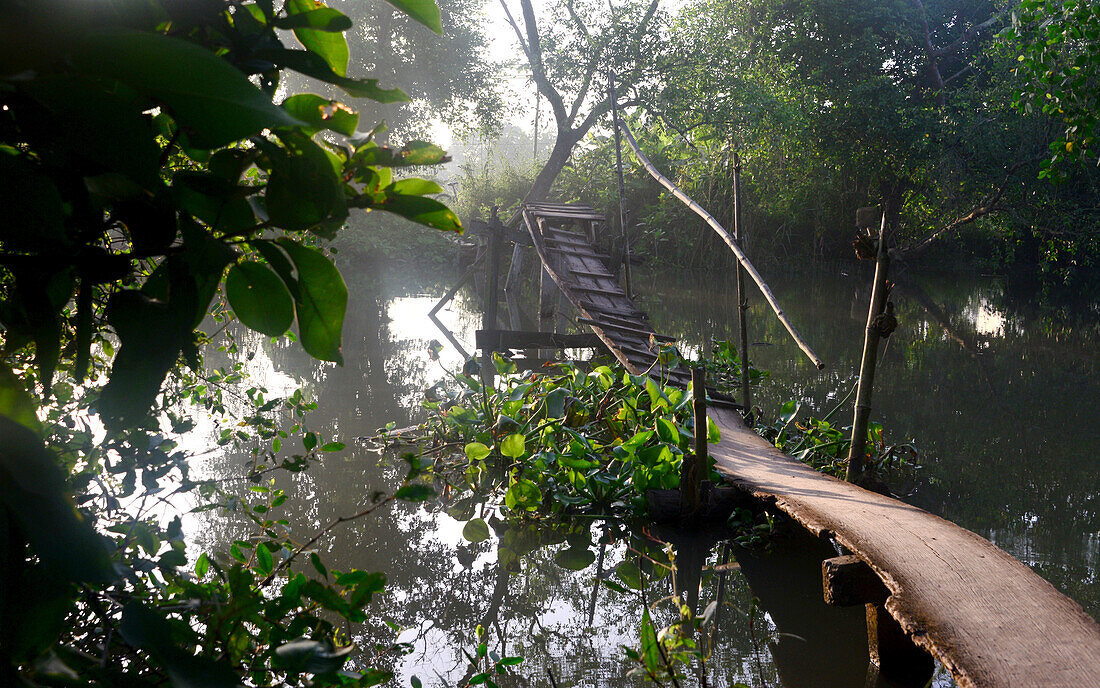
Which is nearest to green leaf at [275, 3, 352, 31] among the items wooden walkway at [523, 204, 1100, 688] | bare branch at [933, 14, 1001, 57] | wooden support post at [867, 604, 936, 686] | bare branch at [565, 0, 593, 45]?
wooden walkway at [523, 204, 1100, 688]

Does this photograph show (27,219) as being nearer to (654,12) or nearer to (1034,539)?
(1034,539)

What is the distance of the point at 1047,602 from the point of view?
6.45 feet

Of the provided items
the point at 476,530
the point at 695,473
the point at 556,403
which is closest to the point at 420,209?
the point at 695,473

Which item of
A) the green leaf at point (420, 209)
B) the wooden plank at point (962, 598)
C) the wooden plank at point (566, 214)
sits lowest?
the wooden plank at point (962, 598)

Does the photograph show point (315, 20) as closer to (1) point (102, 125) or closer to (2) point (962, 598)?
(1) point (102, 125)

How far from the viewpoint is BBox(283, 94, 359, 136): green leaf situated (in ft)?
1.40

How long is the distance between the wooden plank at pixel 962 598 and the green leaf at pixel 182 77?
1.91 m

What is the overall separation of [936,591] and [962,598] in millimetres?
64

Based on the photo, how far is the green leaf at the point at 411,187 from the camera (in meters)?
0.45

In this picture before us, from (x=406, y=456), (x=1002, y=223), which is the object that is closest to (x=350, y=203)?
(x=406, y=456)

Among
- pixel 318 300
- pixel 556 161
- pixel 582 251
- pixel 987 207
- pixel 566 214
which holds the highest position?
pixel 556 161

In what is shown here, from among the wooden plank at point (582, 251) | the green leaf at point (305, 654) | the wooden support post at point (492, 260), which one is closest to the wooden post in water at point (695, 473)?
the green leaf at point (305, 654)

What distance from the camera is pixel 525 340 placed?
6.63m

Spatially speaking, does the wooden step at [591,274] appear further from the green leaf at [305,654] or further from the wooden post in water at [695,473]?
the green leaf at [305,654]
